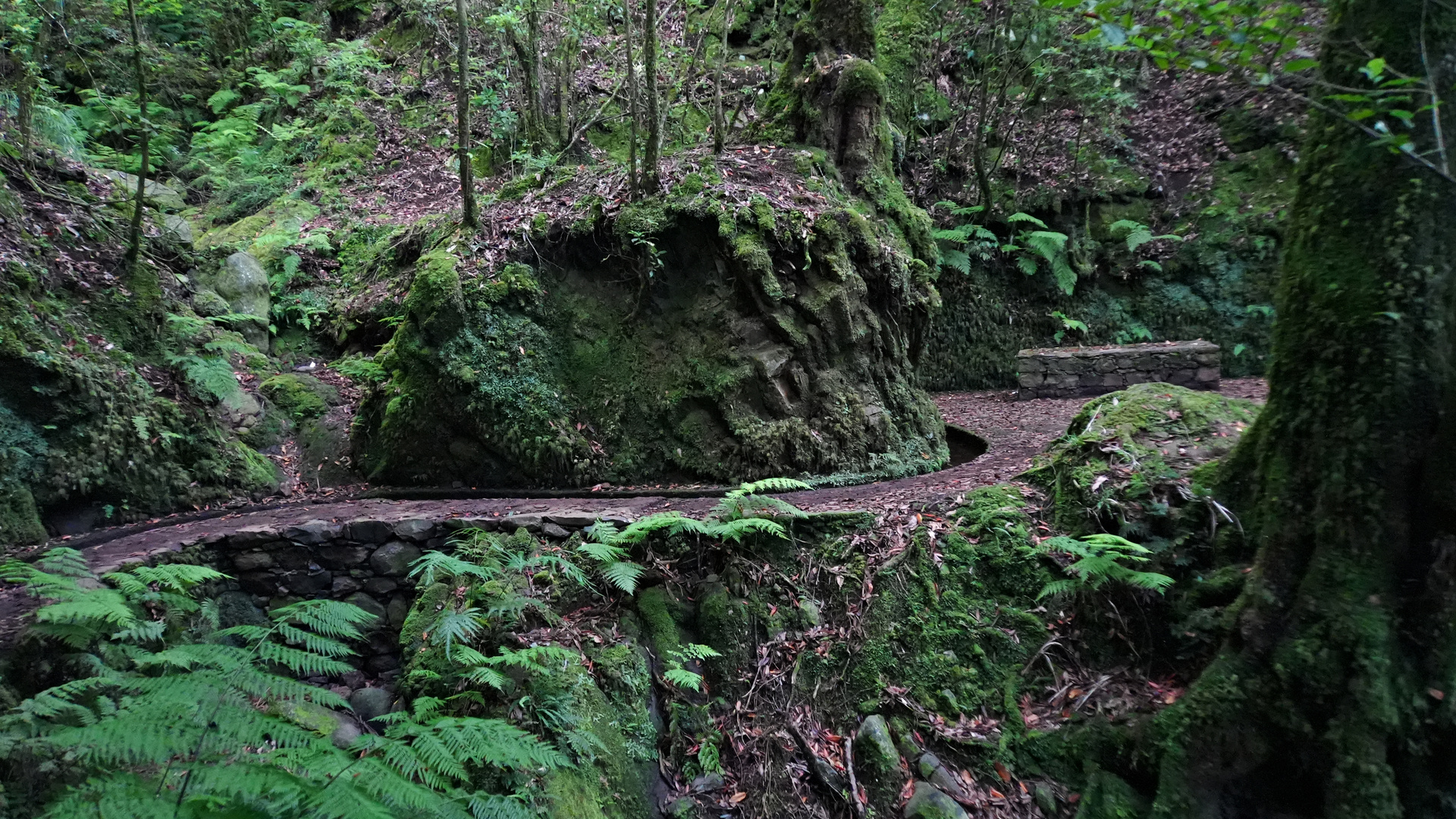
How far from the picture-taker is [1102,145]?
13375mm

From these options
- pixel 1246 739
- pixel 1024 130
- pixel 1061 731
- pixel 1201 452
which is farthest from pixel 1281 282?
pixel 1024 130

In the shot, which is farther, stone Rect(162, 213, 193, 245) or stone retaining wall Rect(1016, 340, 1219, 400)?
stone retaining wall Rect(1016, 340, 1219, 400)

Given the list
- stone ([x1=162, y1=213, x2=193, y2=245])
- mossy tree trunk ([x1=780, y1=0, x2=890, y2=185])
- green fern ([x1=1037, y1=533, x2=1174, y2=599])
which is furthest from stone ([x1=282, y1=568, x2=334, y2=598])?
mossy tree trunk ([x1=780, y1=0, x2=890, y2=185])

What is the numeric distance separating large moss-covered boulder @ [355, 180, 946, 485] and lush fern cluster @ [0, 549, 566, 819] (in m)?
3.08

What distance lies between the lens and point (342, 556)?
18.3 feet

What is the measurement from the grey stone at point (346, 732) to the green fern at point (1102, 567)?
468cm

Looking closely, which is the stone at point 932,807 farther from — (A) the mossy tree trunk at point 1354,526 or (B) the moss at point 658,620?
(B) the moss at point 658,620

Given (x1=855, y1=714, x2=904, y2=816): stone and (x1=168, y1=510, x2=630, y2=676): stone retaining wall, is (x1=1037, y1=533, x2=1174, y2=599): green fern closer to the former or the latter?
(x1=855, y1=714, x2=904, y2=816): stone

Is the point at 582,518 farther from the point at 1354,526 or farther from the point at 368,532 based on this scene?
the point at 1354,526

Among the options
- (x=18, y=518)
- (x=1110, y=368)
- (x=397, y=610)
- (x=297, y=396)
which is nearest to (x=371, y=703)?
(x=397, y=610)

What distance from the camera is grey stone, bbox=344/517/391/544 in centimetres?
557

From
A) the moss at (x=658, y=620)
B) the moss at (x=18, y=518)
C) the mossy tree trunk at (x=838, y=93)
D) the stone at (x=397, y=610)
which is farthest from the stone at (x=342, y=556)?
the mossy tree trunk at (x=838, y=93)

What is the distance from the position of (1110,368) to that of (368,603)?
1045 centimetres

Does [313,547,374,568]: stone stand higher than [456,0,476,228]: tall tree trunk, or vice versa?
[456,0,476,228]: tall tree trunk
